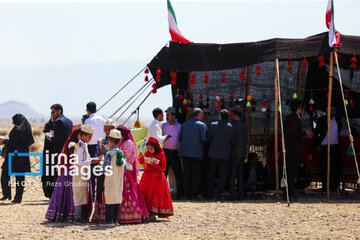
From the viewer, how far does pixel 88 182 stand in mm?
8320

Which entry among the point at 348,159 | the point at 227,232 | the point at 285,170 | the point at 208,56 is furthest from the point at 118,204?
the point at 348,159

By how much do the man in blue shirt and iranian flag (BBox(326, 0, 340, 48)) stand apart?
8.39 feet

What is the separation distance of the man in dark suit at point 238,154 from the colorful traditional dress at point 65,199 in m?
3.44

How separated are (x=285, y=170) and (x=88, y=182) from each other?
3478mm

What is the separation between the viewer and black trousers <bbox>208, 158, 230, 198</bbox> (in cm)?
1106

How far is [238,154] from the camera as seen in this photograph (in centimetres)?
1101

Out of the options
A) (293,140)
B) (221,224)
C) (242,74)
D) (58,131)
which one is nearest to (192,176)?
(293,140)

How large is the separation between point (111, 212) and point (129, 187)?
1.31 feet

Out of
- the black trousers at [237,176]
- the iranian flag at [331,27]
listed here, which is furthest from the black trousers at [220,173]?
the iranian flag at [331,27]

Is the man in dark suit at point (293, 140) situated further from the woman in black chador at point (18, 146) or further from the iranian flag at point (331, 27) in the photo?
the woman in black chador at point (18, 146)

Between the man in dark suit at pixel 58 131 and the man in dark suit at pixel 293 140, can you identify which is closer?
the man in dark suit at pixel 58 131

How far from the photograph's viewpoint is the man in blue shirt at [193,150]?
10953 millimetres

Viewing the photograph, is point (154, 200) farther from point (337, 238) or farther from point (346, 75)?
point (346, 75)

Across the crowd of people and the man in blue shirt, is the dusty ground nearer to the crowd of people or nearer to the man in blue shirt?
the crowd of people
